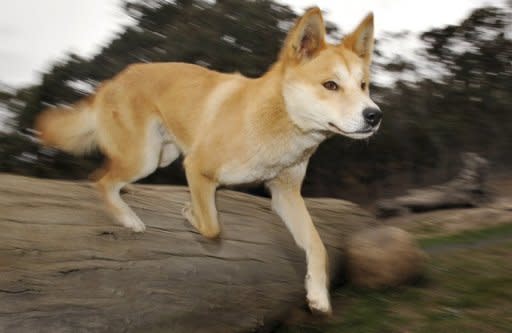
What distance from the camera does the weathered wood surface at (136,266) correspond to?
3518mm

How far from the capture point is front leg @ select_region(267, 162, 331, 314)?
14.5 feet

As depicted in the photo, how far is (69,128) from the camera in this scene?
16.2 feet

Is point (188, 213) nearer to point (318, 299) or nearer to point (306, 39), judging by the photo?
point (318, 299)

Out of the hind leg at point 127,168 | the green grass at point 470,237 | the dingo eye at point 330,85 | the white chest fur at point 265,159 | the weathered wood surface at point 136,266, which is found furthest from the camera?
the green grass at point 470,237

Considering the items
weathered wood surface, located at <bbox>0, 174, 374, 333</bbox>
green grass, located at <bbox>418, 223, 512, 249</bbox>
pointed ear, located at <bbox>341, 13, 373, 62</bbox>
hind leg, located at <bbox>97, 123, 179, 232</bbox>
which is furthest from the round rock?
green grass, located at <bbox>418, 223, 512, 249</bbox>

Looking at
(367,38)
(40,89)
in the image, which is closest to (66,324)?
(367,38)

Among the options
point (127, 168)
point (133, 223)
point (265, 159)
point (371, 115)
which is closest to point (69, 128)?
point (127, 168)

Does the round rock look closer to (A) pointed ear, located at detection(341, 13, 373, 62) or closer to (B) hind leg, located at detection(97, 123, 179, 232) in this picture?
(A) pointed ear, located at detection(341, 13, 373, 62)

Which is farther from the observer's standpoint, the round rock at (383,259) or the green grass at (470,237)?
the green grass at (470,237)

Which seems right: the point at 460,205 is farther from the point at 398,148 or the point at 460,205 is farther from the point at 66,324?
the point at 66,324

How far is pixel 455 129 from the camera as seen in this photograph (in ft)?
52.1

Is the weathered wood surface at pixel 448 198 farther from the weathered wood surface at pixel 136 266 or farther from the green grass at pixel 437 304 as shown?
the weathered wood surface at pixel 136 266

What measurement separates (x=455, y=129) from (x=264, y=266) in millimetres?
12240

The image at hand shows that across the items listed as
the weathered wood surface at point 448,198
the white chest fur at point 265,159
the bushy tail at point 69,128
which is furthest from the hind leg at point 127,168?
the weathered wood surface at point 448,198
